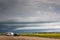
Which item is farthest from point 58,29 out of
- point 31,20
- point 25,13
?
point 25,13

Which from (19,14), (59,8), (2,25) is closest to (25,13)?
(19,14)

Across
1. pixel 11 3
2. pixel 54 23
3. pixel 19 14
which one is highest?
pixel 11 3

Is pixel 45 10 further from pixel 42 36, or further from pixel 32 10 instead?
pixel 42 36

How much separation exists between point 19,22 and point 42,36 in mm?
627

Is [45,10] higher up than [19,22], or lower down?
higher up

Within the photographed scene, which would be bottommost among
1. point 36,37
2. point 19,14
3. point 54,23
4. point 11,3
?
point 36,37

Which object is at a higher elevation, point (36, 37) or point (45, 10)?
point (45, 10)

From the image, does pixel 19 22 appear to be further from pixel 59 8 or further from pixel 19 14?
pixel 59 8

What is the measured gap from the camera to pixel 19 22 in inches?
98.2

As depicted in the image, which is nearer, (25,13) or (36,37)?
(36,37)

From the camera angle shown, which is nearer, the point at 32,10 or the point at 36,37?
the point at 36,37

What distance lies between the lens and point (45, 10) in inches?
98.0

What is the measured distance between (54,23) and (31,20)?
21.0 inches

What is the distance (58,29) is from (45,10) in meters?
0.53
